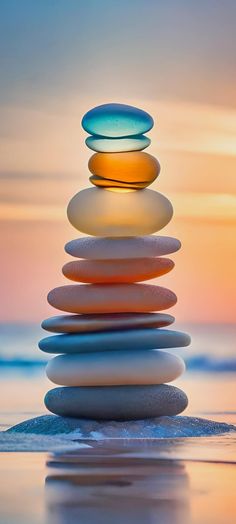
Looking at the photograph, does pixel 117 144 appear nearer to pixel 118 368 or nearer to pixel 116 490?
pixel 118 368

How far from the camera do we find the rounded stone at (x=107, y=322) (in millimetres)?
9859

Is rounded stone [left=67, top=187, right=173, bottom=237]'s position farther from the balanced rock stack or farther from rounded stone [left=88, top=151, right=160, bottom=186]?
rounded stone [left=88, top=151, right=160, bottom=186]

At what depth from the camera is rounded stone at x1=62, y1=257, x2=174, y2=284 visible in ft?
32.2

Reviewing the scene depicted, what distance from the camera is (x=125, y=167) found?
32.7ft

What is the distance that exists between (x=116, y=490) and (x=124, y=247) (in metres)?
5.53

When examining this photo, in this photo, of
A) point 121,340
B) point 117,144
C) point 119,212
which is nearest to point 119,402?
point 121,340

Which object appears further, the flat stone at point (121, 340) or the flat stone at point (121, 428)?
the flat stone at point (121, 340)

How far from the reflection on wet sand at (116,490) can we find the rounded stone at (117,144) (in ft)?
13.9

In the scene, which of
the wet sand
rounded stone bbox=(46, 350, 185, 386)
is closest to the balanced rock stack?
rounded stone bbox=(46, 350, 185, 386)

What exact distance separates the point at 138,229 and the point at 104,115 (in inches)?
44.7

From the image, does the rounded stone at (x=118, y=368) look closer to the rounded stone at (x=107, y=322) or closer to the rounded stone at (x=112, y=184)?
the rounded stone at (x=107, y=322)

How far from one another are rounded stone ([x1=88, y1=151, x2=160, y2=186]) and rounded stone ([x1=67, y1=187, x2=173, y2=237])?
148 millimetres

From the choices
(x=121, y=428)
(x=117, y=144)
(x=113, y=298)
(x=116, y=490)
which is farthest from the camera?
(x=117, y=144)

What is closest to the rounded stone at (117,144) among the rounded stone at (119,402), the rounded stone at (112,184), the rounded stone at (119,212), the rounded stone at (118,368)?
the rounded stone at (112,184)
